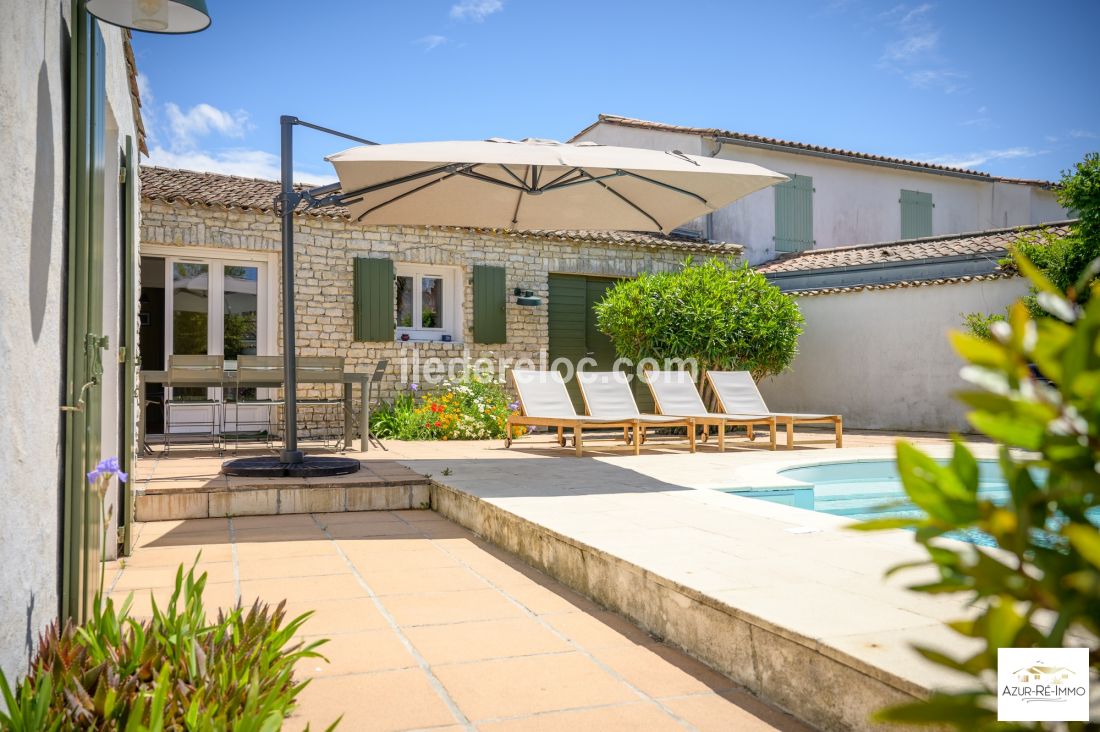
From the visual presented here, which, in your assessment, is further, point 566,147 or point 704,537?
point 566,147

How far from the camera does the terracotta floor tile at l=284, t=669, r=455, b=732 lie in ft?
7.00

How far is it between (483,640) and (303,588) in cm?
107

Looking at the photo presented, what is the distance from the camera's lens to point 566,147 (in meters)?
5.21

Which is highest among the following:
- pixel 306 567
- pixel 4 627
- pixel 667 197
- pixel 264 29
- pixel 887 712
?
pixel 264 29

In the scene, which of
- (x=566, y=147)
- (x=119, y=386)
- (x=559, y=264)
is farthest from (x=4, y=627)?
(x=559, y=264)

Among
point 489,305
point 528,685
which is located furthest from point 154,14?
point 489,305

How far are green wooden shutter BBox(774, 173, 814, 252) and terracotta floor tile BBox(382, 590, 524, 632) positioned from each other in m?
13.3

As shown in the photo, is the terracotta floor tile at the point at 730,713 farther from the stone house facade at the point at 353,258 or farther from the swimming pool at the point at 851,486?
the stone house facade at the point at 353,258

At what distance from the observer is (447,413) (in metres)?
9.80

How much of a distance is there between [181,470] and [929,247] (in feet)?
40.1

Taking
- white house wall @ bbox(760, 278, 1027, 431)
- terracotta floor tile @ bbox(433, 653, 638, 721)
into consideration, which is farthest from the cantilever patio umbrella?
white house wall @ bbox(760, 278, 1027, 431)

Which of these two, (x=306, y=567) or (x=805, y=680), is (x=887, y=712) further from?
(x=306, y=567)

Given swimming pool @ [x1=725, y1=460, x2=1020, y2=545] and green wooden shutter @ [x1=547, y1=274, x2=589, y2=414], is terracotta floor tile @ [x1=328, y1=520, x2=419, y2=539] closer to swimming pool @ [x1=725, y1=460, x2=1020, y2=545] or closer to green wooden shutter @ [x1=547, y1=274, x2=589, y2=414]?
swimming pool @ [x1=725, y1=460, x2=1020, y2=545]

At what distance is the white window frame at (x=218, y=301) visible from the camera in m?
9.72
